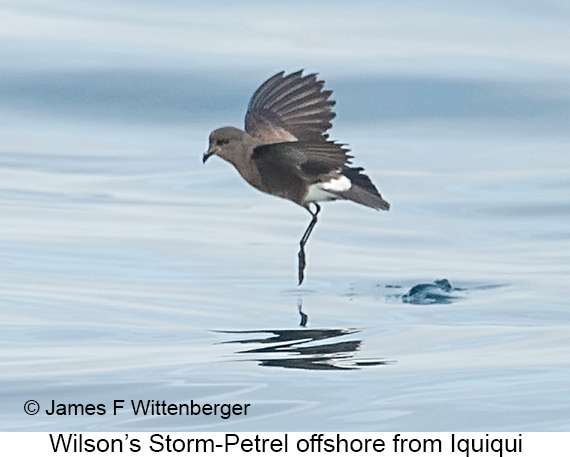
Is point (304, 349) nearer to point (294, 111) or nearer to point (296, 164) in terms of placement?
point (296, 164)

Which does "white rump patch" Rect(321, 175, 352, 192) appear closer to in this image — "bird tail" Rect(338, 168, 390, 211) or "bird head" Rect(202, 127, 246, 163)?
"bird tail" Rect(338, 168, 390, 211)

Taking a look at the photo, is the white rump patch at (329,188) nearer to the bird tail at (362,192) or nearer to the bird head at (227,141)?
the bird tail at (362,192)

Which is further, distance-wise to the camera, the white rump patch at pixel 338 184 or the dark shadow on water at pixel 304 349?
the white rump patch at pixel 338 184

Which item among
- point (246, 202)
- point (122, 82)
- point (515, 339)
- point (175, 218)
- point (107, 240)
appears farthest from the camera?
point (122, 82)

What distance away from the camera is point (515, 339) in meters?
5.74

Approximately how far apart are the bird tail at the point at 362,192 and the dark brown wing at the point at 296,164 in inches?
4.2

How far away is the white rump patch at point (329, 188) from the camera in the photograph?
282 inches

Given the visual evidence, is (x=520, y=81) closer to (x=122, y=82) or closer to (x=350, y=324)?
(x=122, y=82)

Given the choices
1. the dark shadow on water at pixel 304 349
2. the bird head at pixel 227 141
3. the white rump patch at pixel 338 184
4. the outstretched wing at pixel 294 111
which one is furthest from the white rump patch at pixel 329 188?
the dark shadow on water at pixel 304 349

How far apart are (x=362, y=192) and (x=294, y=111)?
57 centimetres

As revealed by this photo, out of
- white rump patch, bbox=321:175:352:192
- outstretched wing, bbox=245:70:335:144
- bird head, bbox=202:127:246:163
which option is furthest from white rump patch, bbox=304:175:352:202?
bird head, bbox=202:127:246:163

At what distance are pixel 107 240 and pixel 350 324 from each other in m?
2.29

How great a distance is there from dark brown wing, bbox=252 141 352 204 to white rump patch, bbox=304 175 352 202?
4cm

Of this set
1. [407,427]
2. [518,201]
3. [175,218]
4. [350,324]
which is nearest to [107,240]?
[175,218]
